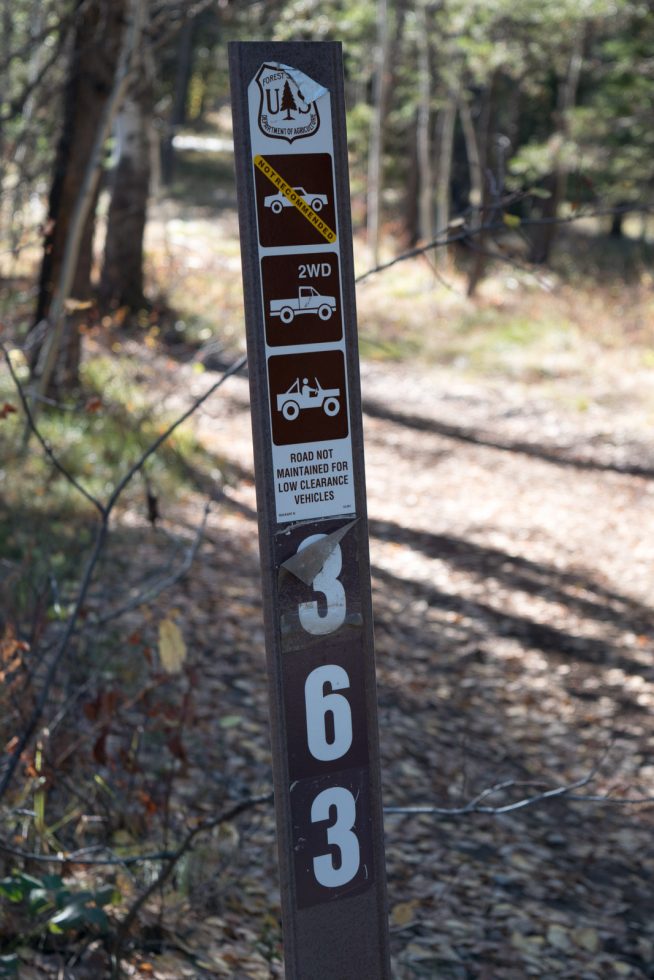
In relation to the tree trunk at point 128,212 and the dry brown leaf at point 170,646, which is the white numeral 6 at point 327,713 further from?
the tree trunk at point 128,212

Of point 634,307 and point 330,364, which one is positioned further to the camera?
point 634,307

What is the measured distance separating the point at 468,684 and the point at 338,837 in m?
4.33

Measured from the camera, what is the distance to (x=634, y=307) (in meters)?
19.0

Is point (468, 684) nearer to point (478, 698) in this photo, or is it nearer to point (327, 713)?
point (478, 698)

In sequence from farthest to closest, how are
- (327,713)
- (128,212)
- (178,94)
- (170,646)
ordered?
(178,94) → (128,212) → (170,646) → (327,713)

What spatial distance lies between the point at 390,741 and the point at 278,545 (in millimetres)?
3687

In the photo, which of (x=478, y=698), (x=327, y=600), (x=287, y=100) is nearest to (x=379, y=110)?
(x=478, y=698)

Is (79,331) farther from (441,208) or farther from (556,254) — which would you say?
(556,254)

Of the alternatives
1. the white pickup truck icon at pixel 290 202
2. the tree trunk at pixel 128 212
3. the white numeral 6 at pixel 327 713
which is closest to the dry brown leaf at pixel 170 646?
the white numeral 6 at pixel 327 713

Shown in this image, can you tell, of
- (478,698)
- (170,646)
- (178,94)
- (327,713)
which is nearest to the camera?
(327,713)

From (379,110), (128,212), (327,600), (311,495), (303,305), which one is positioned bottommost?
(327,600)

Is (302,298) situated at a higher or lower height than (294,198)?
lower

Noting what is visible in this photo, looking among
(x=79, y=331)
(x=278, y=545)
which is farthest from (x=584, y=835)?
(x=79, y=331)

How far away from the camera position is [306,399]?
2133mm
